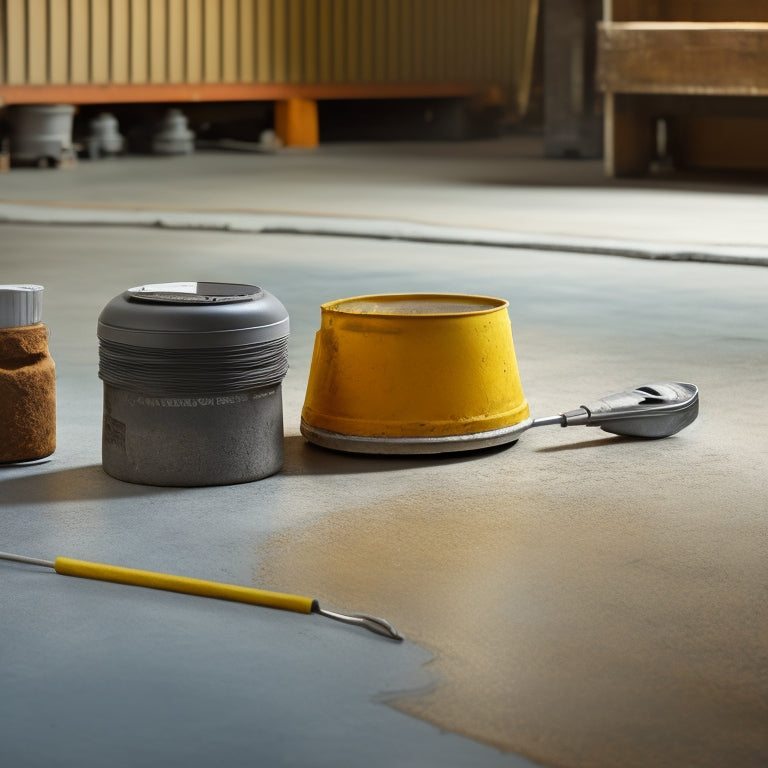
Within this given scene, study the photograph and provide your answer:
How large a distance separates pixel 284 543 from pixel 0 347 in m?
0.85

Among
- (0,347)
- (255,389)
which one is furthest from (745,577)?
(0,347)

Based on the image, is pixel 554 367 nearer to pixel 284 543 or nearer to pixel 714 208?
pixel 284 543

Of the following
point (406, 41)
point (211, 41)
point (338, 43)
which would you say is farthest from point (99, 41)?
point (406, 41)

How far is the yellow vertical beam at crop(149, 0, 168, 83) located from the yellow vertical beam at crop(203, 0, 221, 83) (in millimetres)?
442

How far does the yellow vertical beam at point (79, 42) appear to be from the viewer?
12.7 meters

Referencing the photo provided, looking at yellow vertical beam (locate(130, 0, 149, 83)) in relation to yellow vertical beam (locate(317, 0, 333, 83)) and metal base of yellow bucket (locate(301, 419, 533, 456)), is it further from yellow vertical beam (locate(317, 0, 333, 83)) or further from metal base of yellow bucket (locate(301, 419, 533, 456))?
metal base of yellow bucket (locate(301, 419, 533, 456))

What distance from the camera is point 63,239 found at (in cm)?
720

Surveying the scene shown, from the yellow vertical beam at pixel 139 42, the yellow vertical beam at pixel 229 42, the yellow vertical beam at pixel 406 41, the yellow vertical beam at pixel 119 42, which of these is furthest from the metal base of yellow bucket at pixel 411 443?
the yellow vertical beam at pixel 406 41

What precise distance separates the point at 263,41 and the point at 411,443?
11589mm

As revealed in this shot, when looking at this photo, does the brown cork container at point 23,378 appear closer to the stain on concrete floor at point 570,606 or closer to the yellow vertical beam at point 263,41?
the stain on concrete floor at point 570,606

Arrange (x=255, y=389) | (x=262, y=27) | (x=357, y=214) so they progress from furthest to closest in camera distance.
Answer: (x=262, y=27) < (x=357, y=214) < (x=255, y=389)

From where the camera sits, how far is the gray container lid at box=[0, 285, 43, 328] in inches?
121

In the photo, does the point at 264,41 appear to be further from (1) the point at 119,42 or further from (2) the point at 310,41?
(1) the point at 119,42

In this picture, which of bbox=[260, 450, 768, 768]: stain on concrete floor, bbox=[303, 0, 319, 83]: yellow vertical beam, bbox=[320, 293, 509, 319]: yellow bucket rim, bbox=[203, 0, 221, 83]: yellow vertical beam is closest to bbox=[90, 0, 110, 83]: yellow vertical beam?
bbox=[203, 0, 221, 83]: yellow vertical beam
